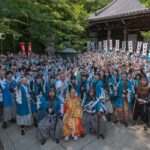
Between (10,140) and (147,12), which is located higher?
(147,12)

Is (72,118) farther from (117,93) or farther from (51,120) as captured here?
(117,93)

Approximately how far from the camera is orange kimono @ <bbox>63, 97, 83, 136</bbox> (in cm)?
385

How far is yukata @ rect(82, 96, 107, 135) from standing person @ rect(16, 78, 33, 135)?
5.92 ft

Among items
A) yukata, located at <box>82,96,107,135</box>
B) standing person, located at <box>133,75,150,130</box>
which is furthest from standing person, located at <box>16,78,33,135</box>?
standing person, located at <box>133,75,150,130</box>

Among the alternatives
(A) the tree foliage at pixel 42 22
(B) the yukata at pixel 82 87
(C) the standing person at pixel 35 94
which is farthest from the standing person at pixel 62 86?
(A) the tree foliage at pixel 42 22

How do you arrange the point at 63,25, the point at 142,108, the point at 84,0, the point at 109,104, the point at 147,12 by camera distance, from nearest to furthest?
the point at 142,108
the point at 109,104
the point at 147,12
the point at 63,25
the point at 84,0

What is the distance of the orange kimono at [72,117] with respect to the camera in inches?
151

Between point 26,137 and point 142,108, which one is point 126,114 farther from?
point 26,137

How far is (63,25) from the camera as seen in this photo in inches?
484

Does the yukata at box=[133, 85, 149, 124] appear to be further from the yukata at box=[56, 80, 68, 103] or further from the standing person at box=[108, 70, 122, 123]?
the yukata at box=[56, 80, 68, 103]

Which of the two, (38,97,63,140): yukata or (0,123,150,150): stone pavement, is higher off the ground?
(38,97,63,140): yukata

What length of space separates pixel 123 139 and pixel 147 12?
10082 mm

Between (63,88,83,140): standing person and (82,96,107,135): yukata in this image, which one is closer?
(63,88,83,140): standing person

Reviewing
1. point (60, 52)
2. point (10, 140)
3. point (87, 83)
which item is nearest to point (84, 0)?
point (60, 52)
